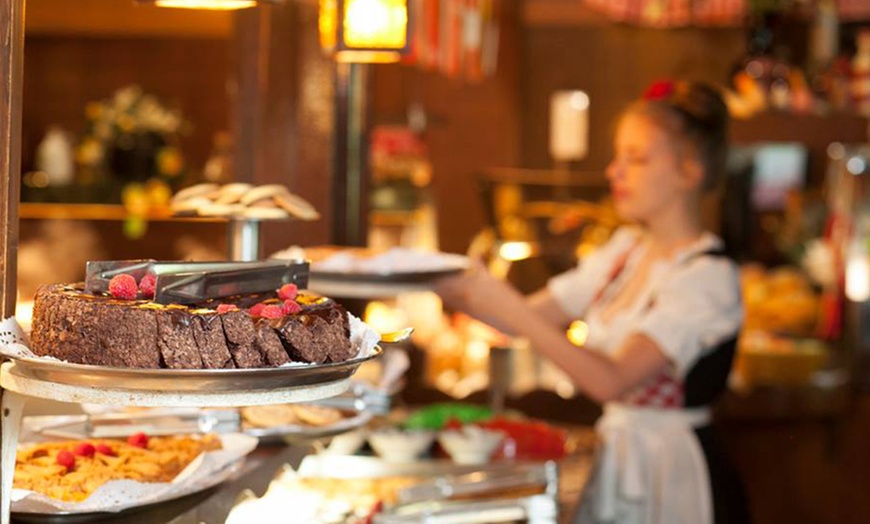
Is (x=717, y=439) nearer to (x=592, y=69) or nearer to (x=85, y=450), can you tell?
(x=85, y=450)

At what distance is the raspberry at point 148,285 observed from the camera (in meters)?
2.20

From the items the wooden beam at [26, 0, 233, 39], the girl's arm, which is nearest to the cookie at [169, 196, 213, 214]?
the girl's arm

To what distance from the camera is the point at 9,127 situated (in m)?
2.14

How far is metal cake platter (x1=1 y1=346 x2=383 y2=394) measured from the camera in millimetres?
1960

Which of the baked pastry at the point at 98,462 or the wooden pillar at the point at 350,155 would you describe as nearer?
the baked pastry at the point at 98,462

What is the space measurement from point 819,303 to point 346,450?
17.6ft

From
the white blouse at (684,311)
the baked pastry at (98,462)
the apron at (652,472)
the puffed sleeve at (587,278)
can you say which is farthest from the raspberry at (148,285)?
the puffed sleeve at (587,278)

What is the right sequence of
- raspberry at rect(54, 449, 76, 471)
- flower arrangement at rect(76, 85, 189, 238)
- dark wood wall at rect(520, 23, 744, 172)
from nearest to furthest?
raspberry at rect(54, 449, 76, 471)
flower arrangement at rect(76, 85, 189, 238)
dark wood wall at rect(520, 23, 744, 172)

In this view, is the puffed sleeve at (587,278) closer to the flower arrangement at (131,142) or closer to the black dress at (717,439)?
the black dress at (717,439)

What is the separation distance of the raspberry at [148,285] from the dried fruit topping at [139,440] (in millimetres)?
691

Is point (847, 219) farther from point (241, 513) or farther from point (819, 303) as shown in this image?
point (241, 513)

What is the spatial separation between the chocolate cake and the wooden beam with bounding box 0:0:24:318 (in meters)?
0.08

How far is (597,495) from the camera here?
4.36 m

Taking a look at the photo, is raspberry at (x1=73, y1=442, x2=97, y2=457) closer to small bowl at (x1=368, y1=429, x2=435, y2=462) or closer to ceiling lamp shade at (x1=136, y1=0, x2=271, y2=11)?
ceiling lamp shade at (x1=136, y1=0, x2=271, y2=11)
